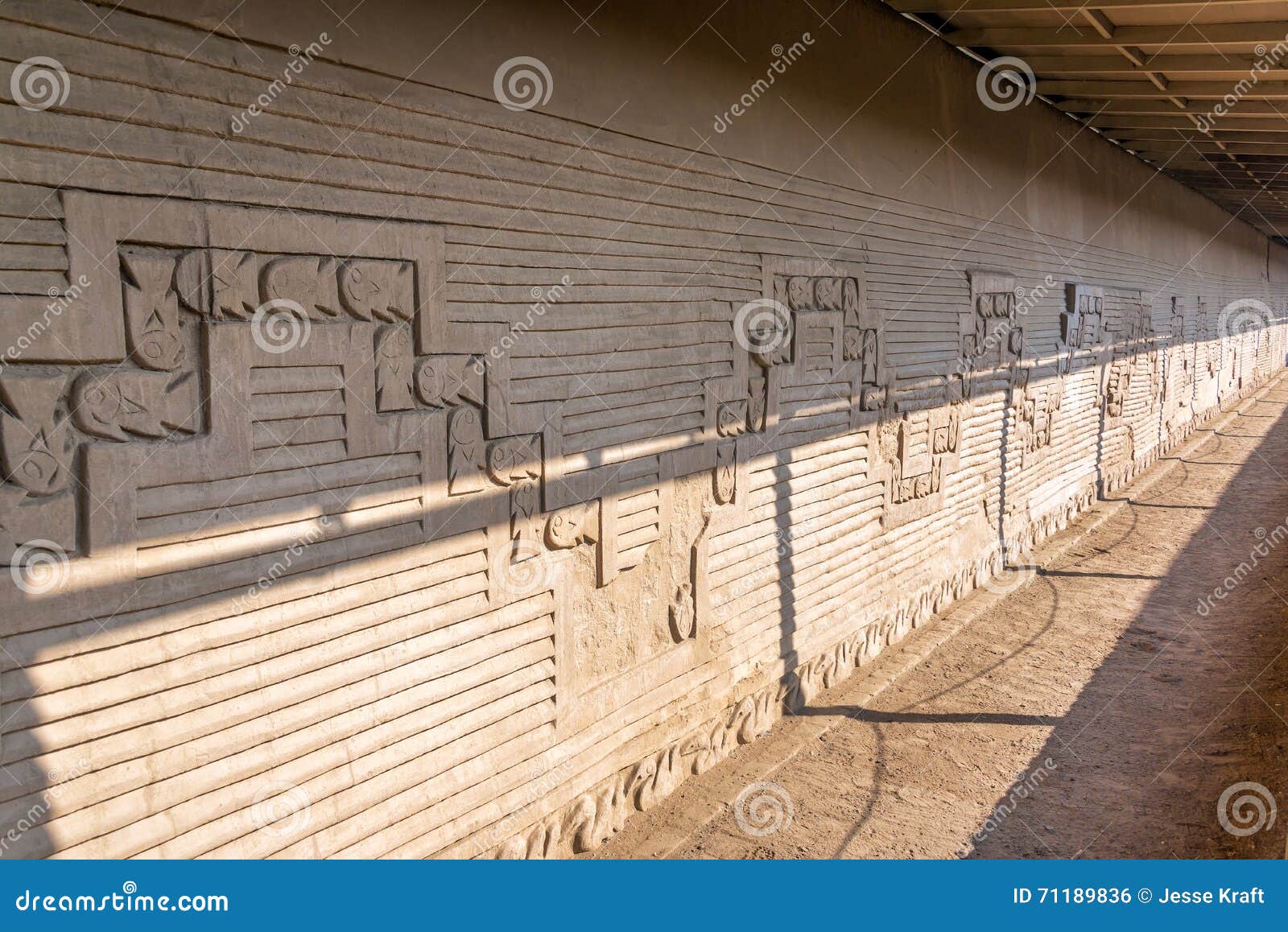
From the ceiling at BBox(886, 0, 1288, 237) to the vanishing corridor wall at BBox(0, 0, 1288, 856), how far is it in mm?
744

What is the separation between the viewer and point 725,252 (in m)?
5.21

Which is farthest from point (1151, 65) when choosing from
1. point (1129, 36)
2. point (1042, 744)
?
point (1042, 744)

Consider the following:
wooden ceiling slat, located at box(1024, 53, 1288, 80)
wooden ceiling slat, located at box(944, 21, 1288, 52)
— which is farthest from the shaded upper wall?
wooden ceiling slat, located at box(1024, 53, 1288, 80)

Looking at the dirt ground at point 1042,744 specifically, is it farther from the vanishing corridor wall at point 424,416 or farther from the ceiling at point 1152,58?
the ceiling at point 1152,58

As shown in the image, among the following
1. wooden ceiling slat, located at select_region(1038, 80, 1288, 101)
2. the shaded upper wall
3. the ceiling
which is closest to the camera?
the shaded upper wall

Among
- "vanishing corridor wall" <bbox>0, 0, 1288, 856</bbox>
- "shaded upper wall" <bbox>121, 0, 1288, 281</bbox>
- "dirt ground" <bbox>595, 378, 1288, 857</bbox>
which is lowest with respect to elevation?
"dirt ground" <bbox>595, 378, 1288, 857</bbox>

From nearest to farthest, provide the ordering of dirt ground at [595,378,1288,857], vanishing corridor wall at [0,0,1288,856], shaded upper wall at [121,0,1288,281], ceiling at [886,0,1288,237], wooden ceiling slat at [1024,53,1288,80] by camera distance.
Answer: vanishing corridor wall at [0,0,1288,856] → shaded upper wall at [121,0,1288,281] → dirt ground at [595,378,1288,857] → ceiling at [886,0,1288,237] → wooden ceiling slat at [1024,53,1288,80]

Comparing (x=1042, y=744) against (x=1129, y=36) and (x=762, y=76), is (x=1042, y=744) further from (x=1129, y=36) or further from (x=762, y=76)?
(x=1129, y=36)

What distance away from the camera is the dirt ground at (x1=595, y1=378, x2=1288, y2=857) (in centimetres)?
479

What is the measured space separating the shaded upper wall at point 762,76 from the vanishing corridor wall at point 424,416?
25 mm

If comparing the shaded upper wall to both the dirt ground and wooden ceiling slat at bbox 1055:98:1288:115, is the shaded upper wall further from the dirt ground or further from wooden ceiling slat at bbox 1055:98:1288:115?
the dirt ground

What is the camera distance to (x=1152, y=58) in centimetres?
705

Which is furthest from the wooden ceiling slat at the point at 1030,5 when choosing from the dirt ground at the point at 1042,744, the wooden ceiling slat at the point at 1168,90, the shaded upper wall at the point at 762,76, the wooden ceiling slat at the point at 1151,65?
the dirt ground at the point at 1042,744

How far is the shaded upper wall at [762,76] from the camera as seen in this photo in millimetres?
3416
